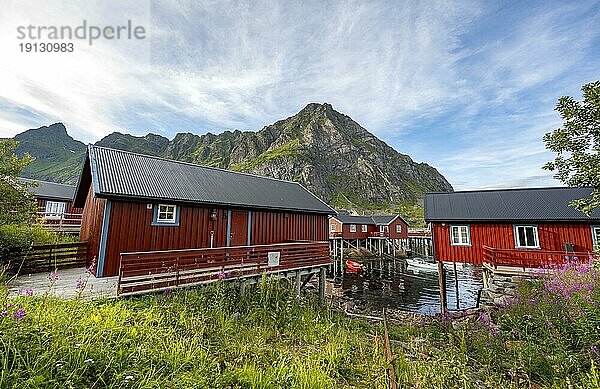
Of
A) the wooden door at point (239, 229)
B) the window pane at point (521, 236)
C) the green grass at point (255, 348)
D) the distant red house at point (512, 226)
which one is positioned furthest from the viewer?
the window pane at point (521, 236)

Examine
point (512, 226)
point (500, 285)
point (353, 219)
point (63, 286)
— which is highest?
point (353, 219)

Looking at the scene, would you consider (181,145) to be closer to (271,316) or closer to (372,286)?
(372,286)

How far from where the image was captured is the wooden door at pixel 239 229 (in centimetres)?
1441

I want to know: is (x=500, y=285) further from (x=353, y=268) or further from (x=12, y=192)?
(x=12, y=192)

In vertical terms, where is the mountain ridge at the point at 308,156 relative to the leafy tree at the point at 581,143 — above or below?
above

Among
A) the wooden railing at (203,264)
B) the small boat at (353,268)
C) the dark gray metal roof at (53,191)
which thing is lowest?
the small boat at (353,268)

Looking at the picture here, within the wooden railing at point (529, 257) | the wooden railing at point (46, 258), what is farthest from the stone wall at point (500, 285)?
the wooden railing at point (46, 258)

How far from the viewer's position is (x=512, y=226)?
17.5m

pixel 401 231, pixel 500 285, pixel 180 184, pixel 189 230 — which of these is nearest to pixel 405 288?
pixel 500 285

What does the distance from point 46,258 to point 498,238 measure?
2507cm

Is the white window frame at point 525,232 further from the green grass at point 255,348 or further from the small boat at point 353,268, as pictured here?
the small boat at point 353,268

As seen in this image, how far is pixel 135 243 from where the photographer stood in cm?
1123

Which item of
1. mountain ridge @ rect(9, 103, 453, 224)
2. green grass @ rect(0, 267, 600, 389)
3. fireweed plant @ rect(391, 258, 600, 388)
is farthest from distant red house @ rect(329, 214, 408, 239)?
mountain ridge @ rect(9, 103, 453, 224)

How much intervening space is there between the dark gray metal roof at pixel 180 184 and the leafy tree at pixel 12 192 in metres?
2.90
